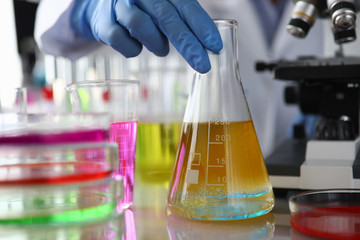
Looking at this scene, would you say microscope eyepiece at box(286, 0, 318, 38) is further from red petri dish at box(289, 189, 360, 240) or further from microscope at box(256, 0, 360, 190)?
red petri dish at box(289, 189, 360, 240)

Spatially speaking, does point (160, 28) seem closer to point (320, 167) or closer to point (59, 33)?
point (320, 167)

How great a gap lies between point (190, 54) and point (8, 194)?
0.37 m

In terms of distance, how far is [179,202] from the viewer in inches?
29.0

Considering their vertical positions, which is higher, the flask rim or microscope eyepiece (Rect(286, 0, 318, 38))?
microscope eyepiece (Rect(286, 0, 318, 38))

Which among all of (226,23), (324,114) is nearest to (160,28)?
(226,23)

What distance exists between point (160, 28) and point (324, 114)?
0.58 meters

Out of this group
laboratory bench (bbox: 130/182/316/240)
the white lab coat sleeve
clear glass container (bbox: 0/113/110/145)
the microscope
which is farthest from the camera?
the white lab coat sleeve

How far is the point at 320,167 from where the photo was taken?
89cm

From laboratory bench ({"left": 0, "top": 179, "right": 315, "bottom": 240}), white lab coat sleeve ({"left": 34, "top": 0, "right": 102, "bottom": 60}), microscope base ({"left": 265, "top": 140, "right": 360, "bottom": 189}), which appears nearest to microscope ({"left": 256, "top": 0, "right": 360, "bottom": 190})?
microscope base ({"left": 265, "top": 140, "right": 360, "bottom": 189})

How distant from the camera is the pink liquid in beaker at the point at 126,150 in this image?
0.79 m

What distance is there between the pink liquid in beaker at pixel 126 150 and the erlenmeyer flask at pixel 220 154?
0.09 meters

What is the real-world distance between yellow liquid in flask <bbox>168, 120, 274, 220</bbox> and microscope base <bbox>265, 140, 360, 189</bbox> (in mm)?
169

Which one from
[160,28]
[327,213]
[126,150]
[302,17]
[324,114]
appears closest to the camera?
[327,213]

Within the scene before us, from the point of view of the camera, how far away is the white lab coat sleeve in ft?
4.76
